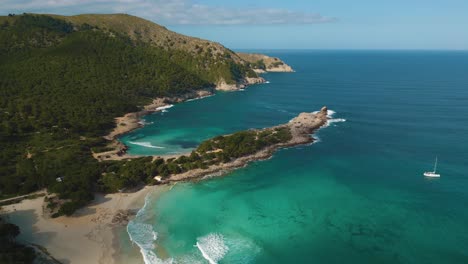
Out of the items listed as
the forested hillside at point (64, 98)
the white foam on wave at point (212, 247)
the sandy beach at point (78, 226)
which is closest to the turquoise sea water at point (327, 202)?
the white foam on wave at point (212, 247)

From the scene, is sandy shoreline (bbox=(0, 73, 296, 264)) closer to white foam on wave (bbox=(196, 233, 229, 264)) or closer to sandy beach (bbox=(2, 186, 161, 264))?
sandy beach (bbox=(2, 186, 161, 264))

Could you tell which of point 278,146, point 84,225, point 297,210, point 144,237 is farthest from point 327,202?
point 84,225

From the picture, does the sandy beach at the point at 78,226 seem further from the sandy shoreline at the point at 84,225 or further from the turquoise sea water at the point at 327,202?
the turquoise sea water at the point at 327,202

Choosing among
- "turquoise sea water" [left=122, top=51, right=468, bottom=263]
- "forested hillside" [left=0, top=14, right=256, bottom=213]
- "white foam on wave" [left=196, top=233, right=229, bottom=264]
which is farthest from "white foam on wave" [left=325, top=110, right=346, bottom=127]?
"white foam on wave" [left=196, top=233, right=229, bottom=264]

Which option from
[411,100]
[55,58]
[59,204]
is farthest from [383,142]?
[55,58]

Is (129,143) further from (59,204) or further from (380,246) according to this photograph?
(380,246)

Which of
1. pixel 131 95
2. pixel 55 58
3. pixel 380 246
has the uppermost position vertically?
pixel 55 58
